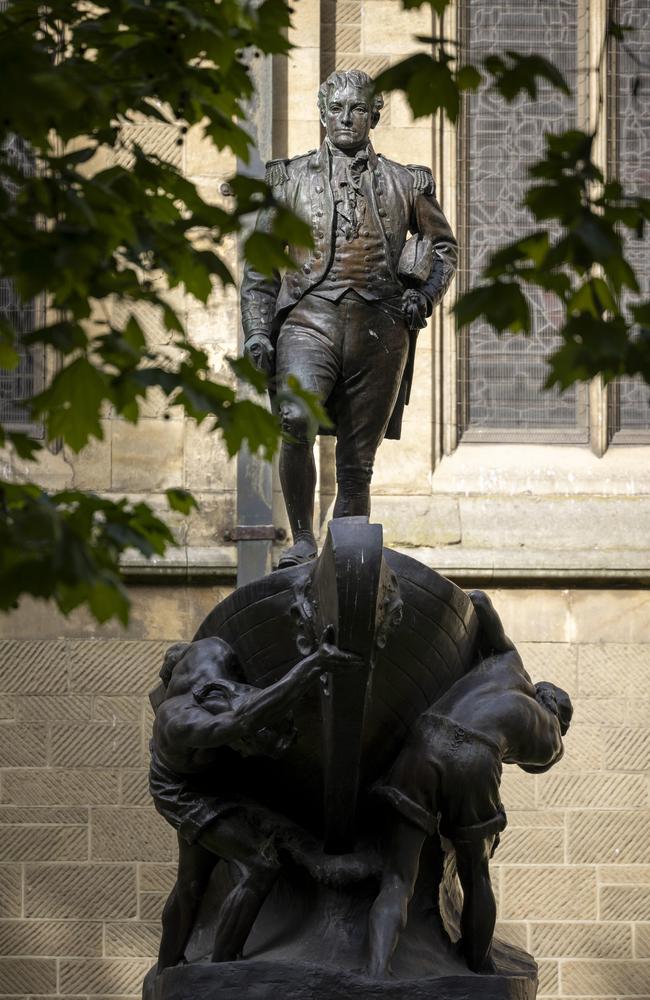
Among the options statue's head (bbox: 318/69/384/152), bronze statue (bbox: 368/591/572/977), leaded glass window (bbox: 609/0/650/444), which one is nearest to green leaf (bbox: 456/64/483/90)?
bronze statue (bbox: 368/591/572/977)

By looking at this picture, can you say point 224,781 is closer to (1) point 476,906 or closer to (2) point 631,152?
(1) point 476,906

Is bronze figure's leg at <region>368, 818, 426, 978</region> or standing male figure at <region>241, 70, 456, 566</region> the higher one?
standing male figure at <region>241, 70, 456, 566</region>

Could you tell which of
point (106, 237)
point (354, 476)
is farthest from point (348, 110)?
point (106, 237)

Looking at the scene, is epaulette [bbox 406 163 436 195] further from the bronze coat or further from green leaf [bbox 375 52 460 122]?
green leaf [bbox 375 52 460 122]

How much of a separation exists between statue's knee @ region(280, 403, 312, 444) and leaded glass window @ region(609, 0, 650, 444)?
17.0 feet

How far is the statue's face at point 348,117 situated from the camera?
24.5ft

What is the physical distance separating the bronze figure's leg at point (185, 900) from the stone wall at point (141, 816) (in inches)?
→ 168

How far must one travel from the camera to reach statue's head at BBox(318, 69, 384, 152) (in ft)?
24.5

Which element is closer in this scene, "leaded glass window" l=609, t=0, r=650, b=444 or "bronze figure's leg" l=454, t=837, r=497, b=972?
"bronze figure's leg" l=454, t=837, r=497, b=972

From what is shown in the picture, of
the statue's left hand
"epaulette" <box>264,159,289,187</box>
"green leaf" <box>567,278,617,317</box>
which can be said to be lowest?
"green leaf" <box>567,278,617,317</box>

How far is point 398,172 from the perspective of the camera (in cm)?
762

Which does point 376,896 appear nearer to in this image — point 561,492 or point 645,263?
point 561,492

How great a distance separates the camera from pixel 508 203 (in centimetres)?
1235

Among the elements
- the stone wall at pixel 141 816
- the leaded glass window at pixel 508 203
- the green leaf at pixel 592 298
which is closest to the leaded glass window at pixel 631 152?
the leaded glass window at pixel 508 203
